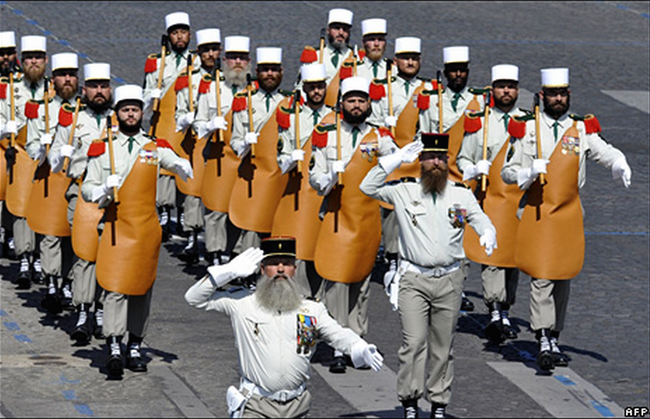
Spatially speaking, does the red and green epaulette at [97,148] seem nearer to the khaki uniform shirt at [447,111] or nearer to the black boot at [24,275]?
the black boot at [24,275]

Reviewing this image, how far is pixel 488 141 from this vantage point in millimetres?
16250

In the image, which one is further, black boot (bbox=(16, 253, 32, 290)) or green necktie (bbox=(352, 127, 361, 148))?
black boot (bbox=(16, 253, 32, 290))

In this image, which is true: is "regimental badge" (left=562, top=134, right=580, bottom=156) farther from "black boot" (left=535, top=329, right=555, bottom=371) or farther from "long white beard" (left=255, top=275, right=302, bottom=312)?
"long white beard" (left=255, top=275, right=302, bottom=312)

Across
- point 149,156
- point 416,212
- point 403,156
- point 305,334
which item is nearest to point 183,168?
point 149,156

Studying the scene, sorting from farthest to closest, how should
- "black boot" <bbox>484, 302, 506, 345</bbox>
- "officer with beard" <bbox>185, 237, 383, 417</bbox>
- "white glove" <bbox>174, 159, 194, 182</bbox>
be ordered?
"black boot" <bbox>484, 302, 506, 345</bbox>
"white glove" <bbox>174, 159, 194, 182</bbox>
"officer with beard" <bbox>185, 237, 383, 417</bbox>

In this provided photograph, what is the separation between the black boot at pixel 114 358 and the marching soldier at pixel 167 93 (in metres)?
5.01

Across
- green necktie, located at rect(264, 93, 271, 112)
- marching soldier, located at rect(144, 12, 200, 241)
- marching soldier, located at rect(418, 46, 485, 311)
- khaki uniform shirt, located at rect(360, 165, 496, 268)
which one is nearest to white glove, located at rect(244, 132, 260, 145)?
green necktie, located at rect(264, 93, 271, 112)

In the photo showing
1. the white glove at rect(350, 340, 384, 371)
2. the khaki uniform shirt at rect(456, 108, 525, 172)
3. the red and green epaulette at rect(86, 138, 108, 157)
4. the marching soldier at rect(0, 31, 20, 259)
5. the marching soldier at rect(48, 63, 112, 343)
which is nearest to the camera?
the white glove at rect(350, 340, 384, 371)

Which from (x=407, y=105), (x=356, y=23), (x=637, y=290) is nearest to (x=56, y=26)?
(x=356, y=23)

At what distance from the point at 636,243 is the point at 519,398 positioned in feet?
18.7

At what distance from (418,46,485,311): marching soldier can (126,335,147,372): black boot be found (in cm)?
380

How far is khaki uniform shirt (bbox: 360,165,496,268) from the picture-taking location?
1341 cm

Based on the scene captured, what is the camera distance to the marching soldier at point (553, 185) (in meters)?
15.3

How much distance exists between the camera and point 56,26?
30.2m
